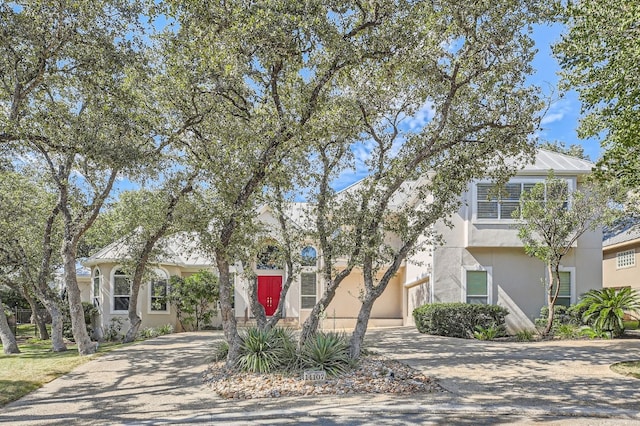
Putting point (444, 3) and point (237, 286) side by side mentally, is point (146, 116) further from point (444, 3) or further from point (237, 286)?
point (237, 286)

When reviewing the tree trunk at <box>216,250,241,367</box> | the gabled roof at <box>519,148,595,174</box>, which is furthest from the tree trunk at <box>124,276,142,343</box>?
the gabled roof at <box>519,148,595,174</box>

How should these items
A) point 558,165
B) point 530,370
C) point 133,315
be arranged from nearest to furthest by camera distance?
1. point 530,370
2. point 133,315
3. point 558,165

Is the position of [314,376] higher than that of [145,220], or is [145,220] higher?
[145,220]

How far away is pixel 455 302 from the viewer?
1839cm

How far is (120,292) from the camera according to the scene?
868 inches

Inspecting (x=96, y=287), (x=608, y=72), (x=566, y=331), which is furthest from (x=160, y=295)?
(x=608, y=72)

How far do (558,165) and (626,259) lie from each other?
11.5 meters

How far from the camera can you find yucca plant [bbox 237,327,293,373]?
11078 millimetres

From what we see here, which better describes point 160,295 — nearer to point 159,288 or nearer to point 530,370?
point 159,288

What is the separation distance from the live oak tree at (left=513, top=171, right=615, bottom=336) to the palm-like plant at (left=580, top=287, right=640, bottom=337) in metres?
1.37

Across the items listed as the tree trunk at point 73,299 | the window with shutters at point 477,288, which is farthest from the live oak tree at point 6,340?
the window with shutters at point 477,288

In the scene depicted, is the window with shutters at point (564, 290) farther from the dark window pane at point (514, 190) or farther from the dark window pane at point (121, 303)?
the dark window pane at point (121, 303)

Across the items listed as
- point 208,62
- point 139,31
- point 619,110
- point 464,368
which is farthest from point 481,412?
point 139,31

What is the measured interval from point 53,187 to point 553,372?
15.5m
